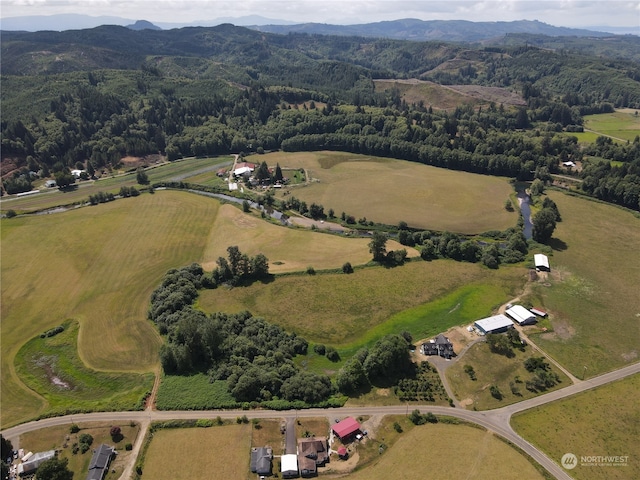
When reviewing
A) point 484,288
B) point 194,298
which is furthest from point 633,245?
point 194,298

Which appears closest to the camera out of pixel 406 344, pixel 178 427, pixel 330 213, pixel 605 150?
pixel 178 427

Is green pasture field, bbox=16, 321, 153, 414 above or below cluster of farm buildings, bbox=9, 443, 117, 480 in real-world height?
below

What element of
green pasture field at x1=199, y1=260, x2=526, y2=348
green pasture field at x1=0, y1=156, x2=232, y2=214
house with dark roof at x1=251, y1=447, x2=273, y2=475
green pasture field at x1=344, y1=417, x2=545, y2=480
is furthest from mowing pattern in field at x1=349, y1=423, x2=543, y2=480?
green pasture field at x1=0, y1=156, x2=232, y2=214

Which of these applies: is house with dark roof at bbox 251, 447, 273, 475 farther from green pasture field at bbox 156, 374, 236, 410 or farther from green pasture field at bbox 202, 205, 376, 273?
green pasture field at bbox 202, 205, 376, 273

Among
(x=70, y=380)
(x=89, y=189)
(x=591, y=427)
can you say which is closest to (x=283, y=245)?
(x=70, y=380)

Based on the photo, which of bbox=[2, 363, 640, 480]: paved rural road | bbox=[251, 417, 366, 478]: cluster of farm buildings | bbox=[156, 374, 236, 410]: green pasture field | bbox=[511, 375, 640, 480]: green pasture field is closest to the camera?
bbox=[251, 417, 366, 478]: cluster of farm buildings

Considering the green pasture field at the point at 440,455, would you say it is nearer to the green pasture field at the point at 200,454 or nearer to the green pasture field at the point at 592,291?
the green pasture field at the point at 200,454

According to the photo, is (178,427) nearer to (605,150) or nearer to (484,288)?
(484,288)
